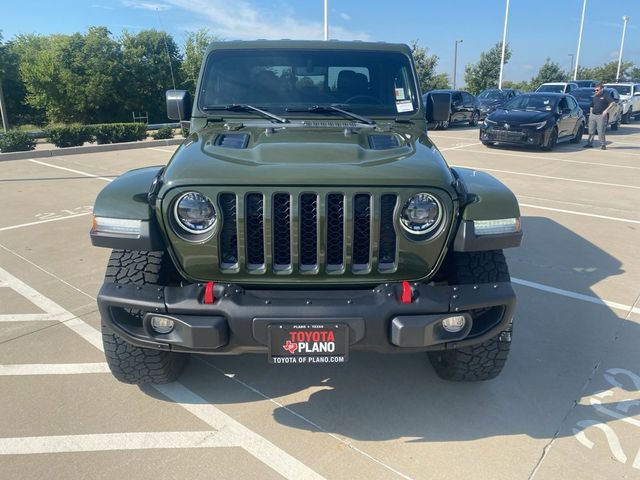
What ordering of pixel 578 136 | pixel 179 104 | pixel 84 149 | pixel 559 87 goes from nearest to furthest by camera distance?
pixel 179 104, pixel 84 149, pixel 578 136, pixel 559 87

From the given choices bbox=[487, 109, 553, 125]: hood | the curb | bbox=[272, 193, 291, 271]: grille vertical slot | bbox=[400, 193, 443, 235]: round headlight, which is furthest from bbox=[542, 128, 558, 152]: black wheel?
bbox=[272, 193, 291, 271]: grille vertical slot

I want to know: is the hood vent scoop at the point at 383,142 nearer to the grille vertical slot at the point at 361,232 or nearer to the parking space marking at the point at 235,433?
the grille vertical slot at the point at 361,232

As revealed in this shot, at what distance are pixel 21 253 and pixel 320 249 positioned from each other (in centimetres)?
450

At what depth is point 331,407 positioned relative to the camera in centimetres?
290

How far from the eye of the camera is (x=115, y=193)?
259 centimetres

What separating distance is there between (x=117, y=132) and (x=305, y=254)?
16010 millimetres

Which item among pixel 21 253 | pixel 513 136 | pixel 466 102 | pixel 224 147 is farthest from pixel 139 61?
pixel 224 147

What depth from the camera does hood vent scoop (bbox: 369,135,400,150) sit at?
2.87 m

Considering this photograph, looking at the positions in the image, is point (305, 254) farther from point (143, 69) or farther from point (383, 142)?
point (143, 69)

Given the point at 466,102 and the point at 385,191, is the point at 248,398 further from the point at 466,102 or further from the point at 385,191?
the point at 466,102

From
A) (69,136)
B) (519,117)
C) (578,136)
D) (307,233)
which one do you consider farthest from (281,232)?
(578,136)

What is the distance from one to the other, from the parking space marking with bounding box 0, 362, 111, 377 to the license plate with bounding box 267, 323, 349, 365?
152cm

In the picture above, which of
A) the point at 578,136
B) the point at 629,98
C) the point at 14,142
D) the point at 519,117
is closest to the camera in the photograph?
the point at 14,142

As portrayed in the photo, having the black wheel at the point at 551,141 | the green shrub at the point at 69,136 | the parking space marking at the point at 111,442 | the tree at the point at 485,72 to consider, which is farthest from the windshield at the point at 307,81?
the tree at the point at 485,72
